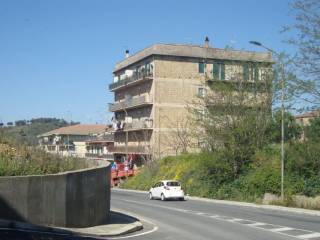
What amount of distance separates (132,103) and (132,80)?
3.46 metres

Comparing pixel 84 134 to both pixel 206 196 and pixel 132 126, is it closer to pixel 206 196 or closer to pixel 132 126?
pixel 132 126

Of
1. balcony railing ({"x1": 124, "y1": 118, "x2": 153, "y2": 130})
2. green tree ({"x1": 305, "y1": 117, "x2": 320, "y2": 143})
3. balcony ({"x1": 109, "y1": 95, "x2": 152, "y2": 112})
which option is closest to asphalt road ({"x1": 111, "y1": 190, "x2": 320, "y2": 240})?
green tree ({"x1": 305, "y1": 117, "x2": 320, "y2": 143})

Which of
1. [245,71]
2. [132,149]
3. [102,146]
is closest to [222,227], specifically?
[245,71]

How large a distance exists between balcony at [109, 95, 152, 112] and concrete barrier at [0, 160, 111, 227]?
55.2m

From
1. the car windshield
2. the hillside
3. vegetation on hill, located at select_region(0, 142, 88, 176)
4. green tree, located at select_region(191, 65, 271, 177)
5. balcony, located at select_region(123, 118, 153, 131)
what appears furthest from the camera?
balcony, located at select_region(123, 118, 153, 131)

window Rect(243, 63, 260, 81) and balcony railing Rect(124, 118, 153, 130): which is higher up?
window Rect(243, 63, 260, 81)

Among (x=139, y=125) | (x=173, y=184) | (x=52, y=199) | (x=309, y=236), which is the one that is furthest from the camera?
(x=139, y=125)

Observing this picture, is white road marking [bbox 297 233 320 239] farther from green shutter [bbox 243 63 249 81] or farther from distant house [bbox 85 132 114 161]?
distant house [bbox 85 132 114 161]

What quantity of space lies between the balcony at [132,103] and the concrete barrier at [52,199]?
181 feet

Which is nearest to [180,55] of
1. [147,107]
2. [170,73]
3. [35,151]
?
[170,73]

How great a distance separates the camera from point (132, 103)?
79750mm

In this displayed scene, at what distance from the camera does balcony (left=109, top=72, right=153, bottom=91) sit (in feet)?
244

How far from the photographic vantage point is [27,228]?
14.8 m

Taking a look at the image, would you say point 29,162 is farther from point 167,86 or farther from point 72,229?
point 167,86
